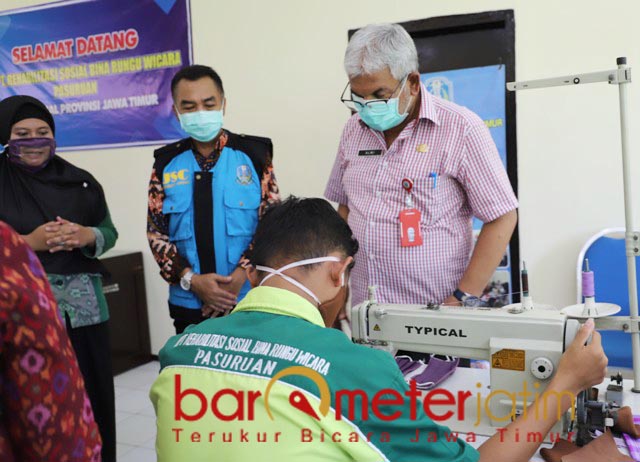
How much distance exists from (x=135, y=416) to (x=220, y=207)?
159cm

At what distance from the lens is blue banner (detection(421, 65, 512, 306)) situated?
109 inches

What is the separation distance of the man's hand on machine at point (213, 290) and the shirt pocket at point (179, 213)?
163 millimetres

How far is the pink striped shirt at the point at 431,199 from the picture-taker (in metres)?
1.79

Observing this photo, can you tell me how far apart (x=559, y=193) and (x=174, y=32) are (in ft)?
7.48

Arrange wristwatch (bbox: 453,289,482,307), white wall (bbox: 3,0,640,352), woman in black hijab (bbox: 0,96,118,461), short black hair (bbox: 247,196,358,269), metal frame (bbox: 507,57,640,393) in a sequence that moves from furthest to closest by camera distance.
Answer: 1. white wall (bbox: 3,0,640,352)
2. woman in black hijab (bbox: 0,96,118,461)
3. wristwatch (bbox: 453,289,482,307)
4. metal frame (bbox: 507,57,640,393)
5. short black hair (bbox: 247,196,358,269)

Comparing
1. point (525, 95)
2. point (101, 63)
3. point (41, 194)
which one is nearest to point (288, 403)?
point (41, 194)

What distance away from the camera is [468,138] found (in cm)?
179

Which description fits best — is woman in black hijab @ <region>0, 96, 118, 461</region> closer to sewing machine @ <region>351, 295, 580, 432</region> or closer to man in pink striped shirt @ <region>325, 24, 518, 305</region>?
man in pink striped shirt @ <region>325, 24, 518, 305</region>

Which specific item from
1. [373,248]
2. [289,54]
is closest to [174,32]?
[289,54]

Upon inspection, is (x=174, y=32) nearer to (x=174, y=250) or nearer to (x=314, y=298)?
(x=174, y=250)

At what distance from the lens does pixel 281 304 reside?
1007mm

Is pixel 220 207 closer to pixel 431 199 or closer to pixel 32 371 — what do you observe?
pixel 431 199

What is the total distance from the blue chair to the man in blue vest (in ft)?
4.30

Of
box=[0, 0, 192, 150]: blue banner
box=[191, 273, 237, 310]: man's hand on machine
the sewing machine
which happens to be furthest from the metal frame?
box=[0, 0, 192, 150]: blue banner
